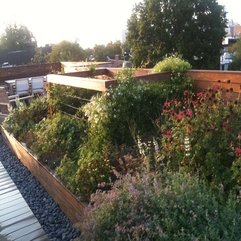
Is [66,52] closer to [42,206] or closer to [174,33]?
[174,33]

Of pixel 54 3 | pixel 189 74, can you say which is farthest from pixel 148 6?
pixel 189 74

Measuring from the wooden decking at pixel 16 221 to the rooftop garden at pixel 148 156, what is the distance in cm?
52

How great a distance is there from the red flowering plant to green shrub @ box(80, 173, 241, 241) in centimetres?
42

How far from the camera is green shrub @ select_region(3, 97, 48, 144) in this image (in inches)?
250

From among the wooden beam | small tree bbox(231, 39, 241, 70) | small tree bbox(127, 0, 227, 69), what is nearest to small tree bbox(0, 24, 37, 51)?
small tree bbox(127, 0, 227, 69)

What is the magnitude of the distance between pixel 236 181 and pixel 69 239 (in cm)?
173

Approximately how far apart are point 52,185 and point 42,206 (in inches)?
10.8

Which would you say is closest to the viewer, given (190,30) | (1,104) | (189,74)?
(189,74)

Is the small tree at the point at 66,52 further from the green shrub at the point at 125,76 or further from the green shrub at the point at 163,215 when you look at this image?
the green shrub at the point at 163,215

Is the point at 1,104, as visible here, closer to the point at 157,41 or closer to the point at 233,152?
the point at 157,41

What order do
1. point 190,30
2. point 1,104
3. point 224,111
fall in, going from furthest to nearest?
point 190,30, point 1,104, point 224,111

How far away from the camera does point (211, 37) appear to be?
13711 mm

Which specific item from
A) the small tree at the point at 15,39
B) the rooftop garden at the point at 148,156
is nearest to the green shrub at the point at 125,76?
the rooftop garden at the point at 148,156

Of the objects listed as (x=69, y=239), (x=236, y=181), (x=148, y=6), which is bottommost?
(x=69, y=239)
